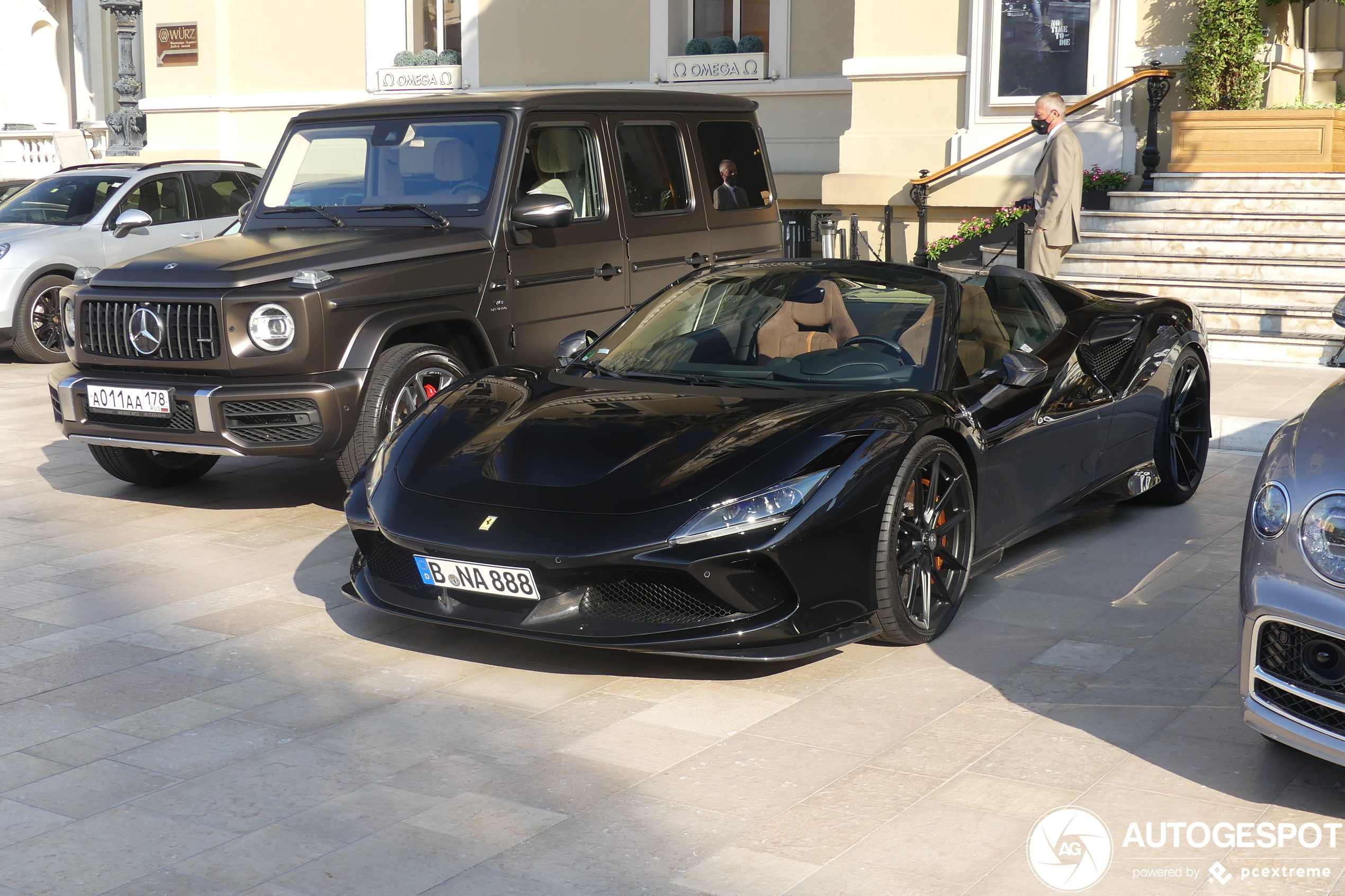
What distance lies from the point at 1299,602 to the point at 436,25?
1935cm

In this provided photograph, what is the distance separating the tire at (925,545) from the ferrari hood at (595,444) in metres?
0.39

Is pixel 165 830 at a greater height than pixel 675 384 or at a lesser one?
lesser

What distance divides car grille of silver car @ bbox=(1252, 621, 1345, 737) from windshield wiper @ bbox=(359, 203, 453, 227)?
477 cm

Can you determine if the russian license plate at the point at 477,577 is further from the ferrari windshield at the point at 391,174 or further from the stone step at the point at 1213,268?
the stone step at the point at 1213,268

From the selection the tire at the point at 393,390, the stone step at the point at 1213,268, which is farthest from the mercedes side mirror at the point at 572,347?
the stone step at the point at 1213,268

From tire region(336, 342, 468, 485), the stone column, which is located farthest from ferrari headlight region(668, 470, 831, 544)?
the stone column

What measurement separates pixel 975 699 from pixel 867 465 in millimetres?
817

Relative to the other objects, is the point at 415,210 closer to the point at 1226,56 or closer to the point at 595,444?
the point at 595,444

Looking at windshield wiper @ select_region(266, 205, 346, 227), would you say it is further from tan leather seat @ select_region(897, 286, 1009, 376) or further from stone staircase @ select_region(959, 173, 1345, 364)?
stone staircase @ select_region(959, 173, 1345, 364)

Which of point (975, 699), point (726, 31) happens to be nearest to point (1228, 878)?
point (975, 699)

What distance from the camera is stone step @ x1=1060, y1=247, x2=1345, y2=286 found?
11930mm

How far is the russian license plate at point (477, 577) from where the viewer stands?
439 cm

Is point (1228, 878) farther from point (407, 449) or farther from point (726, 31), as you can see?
point (726, 31)

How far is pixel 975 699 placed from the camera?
4.41 metres
